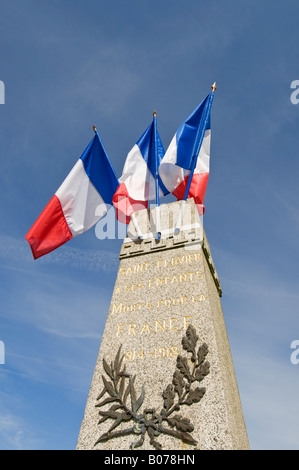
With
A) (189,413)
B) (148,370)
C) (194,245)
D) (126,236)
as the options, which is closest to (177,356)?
(148,370)

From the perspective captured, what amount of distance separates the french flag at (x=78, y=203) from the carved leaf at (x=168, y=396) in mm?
→ 4296

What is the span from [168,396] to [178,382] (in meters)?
0.22

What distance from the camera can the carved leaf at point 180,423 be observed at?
397 cm

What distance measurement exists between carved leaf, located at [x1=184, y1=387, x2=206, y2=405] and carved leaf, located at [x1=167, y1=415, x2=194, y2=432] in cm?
20

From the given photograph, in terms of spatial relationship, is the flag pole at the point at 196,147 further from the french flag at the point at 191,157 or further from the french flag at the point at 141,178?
the french flag at the point at 141,178

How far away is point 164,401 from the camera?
4316 millimetres

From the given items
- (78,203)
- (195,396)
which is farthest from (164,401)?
(78,203)

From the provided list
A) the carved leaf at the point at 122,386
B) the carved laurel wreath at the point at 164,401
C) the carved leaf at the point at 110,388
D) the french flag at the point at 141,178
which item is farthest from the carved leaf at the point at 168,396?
the french flag at the point at 141,178

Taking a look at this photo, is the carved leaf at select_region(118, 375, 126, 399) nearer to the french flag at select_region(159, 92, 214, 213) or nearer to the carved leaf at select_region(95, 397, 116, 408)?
the carved leaf at select_region(95, 397, 116, 408)

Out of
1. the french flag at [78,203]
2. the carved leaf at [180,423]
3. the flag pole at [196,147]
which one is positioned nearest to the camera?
the carved leaf at [180,423]

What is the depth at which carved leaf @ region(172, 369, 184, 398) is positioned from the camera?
14.1 feet

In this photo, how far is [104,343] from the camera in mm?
5336

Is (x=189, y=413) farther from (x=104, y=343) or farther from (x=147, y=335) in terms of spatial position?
(x=104, y=343)

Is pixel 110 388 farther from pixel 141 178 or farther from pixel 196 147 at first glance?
pixel 196 147
